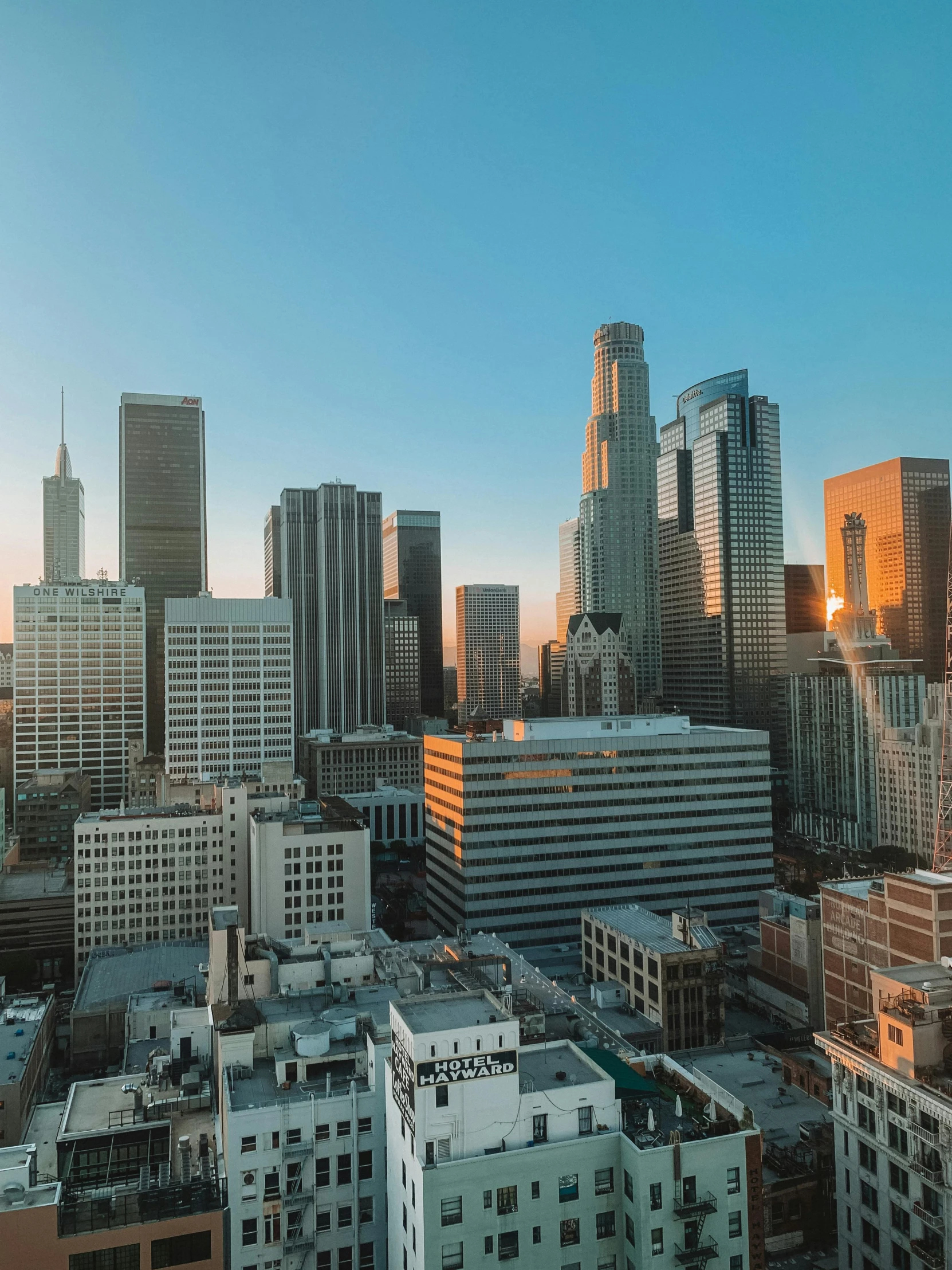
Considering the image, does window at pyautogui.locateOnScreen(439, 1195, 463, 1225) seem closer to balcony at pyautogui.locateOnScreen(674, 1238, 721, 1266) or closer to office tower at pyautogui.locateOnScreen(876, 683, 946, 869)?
balcony at pyautogui.locateOnScreen(674, 1238, 721, 1266)

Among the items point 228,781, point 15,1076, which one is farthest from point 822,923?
point 228,781

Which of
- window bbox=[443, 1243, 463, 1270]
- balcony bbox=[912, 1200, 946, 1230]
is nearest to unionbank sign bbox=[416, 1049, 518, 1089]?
window bbox=[443, 1243, 463, 1270]

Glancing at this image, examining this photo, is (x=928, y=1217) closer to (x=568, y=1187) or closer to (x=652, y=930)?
(x=568, y=1187)

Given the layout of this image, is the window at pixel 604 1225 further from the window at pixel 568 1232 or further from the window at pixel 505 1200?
the window at pixel 505 1200

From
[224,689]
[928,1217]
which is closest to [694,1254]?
[928,1217]

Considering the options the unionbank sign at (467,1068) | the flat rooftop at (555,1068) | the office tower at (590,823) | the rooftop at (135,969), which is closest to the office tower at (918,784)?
the office tower at (590,823)

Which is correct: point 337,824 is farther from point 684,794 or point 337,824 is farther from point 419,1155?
point 419,1155
